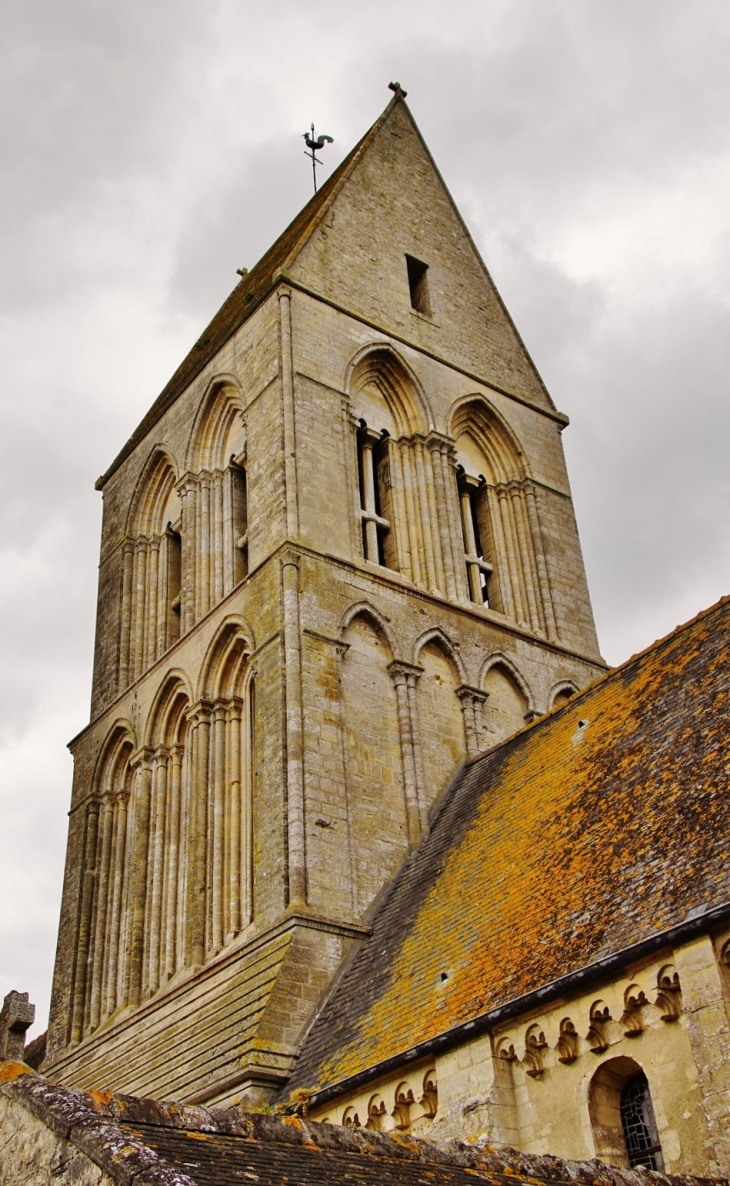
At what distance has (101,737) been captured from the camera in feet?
72.1

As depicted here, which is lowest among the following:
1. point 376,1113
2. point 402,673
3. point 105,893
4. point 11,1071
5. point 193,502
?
point 11,1071

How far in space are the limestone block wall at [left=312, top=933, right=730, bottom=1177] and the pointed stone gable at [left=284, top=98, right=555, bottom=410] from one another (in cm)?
1310

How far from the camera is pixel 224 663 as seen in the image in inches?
761

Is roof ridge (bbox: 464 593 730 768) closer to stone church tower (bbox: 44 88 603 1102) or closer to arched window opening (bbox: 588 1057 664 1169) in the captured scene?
stone church tower (bbox: 44 88 603 1102)

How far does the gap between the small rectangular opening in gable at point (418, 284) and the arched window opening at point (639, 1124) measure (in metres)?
15.3

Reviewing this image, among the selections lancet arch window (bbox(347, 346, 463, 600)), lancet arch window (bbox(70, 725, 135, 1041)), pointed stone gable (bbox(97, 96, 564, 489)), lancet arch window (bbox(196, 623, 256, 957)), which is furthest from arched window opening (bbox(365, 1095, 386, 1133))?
pointed stone gable (bbox(97, 96, 564, 489))

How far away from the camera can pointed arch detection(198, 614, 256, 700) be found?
1914 centimetres

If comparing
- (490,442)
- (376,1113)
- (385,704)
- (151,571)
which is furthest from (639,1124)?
(151,571)

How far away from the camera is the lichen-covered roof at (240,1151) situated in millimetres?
5879

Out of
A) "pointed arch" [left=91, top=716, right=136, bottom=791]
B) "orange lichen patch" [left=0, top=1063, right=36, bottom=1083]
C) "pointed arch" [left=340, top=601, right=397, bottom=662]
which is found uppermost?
"pointed arch" [left=91, top=716, right=136, bottom=791]

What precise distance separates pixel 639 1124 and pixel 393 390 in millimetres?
13650

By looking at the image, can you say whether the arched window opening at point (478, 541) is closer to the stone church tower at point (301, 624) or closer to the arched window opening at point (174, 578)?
the stone church tower at point (301, 624)

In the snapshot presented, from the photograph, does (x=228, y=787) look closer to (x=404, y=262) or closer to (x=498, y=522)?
(x=498, y=522)

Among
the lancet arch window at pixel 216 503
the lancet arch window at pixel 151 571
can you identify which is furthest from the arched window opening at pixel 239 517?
the lancet arch window at pixel 151 571
